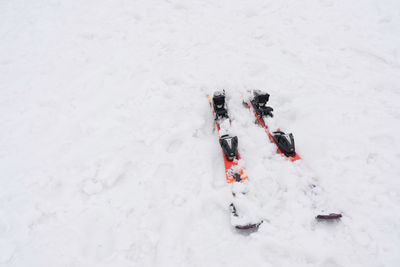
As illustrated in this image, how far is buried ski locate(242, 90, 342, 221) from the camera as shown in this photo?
3.27m

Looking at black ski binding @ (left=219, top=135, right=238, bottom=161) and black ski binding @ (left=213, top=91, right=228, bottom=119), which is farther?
black ski binding @ (left=213, top=91, right=228, bottom=119)

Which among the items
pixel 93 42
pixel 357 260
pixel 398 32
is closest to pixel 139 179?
pixel 357 260

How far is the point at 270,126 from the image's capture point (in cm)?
379

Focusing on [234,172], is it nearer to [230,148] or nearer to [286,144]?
[230,148]

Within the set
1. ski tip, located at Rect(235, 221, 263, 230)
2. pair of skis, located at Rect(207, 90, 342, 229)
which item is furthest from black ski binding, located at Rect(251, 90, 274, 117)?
ski tip, located at Rect(235, 221, 263, 230)

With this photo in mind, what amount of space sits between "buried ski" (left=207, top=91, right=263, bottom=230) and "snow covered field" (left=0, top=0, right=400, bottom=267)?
0.49ft

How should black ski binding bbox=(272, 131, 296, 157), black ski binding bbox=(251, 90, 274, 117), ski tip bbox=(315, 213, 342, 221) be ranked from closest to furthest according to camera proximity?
ski tip bbox=(315, 213, 342, 221)
black ski binding bbox=(272, 131, 296, 157)
black ski binding bbox=(251, 90, 274, 117)

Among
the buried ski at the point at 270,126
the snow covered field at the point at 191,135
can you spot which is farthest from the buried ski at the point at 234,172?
the buried ski at the point at 270,126

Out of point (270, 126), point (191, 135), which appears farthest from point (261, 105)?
point (191, 135)

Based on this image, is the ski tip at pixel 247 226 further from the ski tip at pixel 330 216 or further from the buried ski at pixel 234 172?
the ski tip at pixel 330 216

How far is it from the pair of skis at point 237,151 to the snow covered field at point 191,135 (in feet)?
0.48

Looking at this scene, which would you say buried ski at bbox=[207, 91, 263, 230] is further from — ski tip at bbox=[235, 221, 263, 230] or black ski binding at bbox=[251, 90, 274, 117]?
→ black ski binding at bbox=[251, 90, 274, 117]

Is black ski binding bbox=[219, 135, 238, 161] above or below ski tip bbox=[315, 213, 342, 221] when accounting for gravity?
above

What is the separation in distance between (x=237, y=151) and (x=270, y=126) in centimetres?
88
